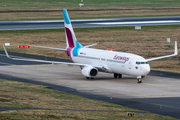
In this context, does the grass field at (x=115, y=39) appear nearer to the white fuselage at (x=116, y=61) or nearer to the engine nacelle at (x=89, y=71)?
the white fuselage at (x=116, y=61)

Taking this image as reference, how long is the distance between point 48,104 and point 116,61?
761 inches

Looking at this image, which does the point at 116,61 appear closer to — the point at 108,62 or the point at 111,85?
the point at 108,62

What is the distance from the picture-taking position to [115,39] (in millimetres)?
102625

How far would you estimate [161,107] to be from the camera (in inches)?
1455

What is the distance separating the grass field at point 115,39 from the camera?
82.9 meters

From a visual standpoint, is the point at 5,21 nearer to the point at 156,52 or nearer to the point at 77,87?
the point at 156,52

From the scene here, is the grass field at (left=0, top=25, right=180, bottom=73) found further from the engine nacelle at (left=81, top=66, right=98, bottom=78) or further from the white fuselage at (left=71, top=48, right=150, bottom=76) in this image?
the engine nacelle at (left=81, top=66, right=98, bottom=78)

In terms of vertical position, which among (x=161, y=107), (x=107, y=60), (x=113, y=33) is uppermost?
(x=113, y=33)

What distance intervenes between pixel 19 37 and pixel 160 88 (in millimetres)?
66068

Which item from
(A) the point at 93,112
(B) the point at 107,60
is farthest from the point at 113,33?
(A) the point at 93,112

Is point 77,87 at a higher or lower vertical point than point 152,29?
lower

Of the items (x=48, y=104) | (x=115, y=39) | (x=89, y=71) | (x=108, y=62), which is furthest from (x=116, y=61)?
(x=115, y=39)

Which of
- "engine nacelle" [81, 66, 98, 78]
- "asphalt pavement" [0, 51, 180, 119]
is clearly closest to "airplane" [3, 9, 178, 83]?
"engine nacelle" [81, 66, 98, 78]

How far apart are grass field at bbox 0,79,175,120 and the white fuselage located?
10.9 metres
